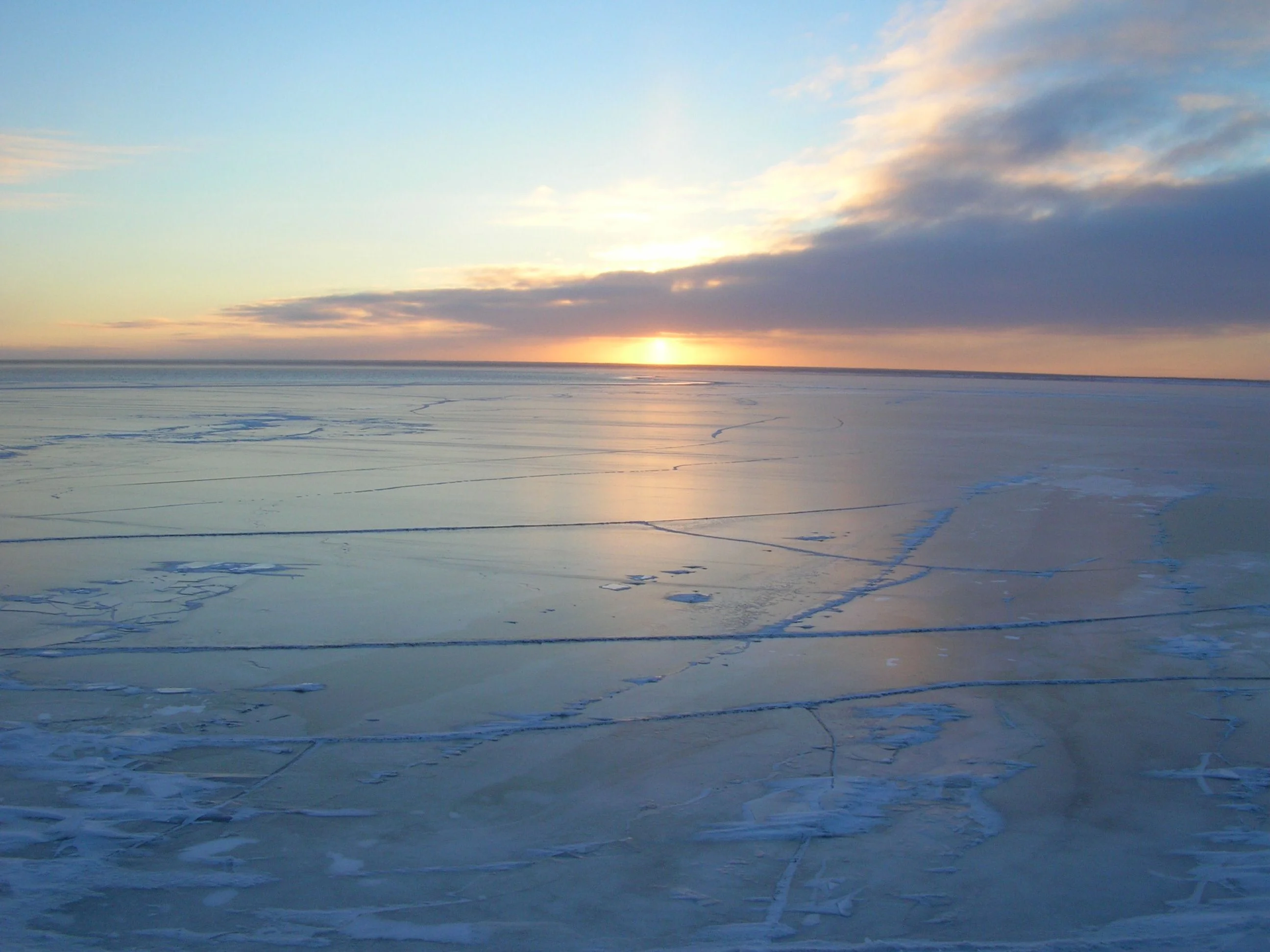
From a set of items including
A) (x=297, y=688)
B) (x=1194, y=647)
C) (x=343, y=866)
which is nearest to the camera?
(x=343, y=866)

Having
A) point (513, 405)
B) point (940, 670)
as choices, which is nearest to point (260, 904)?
point (940, 670)

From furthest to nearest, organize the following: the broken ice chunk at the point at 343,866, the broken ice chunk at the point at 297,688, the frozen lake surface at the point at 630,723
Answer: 1. the broken ice chunk at the point at 297,688
2. the broken ice chunk at the point at 343,866
3. the frozen lake surface at the point at 630,723

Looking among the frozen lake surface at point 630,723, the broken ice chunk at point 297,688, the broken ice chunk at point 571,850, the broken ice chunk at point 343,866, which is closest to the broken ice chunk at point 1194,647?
the frozen lake surface at point 630,723

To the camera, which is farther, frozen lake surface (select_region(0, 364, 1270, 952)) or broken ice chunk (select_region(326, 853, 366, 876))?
broken ice chunk (select_region(326, 853, 366, 876))

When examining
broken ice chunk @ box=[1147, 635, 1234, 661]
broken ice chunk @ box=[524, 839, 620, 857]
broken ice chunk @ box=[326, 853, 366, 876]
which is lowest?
broken ice chunk @ box=[326, 853, 366, 876]

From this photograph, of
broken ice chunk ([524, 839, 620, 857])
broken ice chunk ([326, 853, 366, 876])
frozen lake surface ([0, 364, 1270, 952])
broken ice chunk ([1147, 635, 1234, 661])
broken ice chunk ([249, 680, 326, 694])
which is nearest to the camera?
frozen lake surface ([0, 364, 1270, 952])

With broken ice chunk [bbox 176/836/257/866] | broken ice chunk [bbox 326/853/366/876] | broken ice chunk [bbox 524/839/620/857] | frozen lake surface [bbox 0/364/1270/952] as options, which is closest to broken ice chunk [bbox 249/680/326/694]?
frozen lake surface [bbox 0/364/1270/952]

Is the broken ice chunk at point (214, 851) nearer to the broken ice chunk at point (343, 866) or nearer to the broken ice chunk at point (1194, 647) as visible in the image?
the broken ice chunk at point (343, 866)

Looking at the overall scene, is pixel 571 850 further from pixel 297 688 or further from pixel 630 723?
pixel 297 688

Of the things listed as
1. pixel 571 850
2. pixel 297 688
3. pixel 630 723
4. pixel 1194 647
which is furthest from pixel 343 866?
pixel 1194 647

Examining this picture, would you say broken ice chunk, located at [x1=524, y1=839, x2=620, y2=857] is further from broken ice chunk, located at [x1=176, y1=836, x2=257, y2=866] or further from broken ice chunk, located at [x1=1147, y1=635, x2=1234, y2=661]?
broken ice chunk, located at [x1=1147, y1=635, x2=1234, y2=661]
